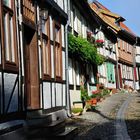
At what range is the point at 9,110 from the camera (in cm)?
1118

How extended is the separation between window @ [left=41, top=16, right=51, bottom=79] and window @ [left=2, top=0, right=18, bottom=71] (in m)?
3.57

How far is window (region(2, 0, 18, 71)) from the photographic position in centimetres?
1125

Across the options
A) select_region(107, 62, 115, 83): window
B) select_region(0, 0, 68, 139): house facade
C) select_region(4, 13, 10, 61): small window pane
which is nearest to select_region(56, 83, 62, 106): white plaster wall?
select_region(0, 0, 68, 139): house facade

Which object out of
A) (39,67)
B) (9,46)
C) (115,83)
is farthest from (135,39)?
(9,46)

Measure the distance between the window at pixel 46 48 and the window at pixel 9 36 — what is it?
11.7 feet

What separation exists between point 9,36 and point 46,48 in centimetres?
452

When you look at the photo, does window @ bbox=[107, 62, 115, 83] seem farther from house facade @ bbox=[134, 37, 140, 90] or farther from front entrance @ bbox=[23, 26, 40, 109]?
front entrance @ bbox=[23, 26, 40, 109]

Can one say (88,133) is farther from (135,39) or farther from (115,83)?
(135,39)

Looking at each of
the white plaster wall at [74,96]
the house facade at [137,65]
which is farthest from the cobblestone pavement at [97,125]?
the house facade at [137,65]

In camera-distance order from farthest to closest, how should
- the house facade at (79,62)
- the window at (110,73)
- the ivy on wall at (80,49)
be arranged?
the window at (110,73)
the house facade at (79,62)
the ivy on wall at (80,49)

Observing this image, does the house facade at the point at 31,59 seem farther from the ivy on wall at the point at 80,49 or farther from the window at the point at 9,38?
the ivy on wall at the point at 80,49

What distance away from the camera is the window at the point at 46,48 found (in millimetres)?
15547

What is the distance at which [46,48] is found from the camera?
16000 mm

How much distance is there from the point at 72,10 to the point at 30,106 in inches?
363
